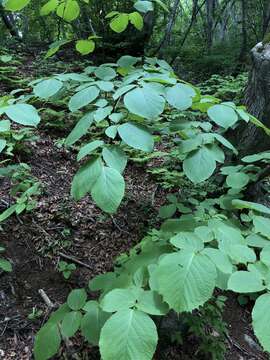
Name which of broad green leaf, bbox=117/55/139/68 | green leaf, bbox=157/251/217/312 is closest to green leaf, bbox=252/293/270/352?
green leaf, bbox=157/251/217/312

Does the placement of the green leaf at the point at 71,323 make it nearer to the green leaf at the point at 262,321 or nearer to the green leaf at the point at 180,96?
the green leaf at the point at 262,321

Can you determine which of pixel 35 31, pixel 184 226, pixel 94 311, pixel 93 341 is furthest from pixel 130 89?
pixel 35 31

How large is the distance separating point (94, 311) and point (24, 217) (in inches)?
61.4

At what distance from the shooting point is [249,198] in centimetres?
307

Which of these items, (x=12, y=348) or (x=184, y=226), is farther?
(x=12, y=348)

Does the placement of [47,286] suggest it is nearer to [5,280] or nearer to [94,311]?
[5,280]

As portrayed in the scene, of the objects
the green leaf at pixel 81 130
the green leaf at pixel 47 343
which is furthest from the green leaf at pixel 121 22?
the green leaf at pixel 47 343

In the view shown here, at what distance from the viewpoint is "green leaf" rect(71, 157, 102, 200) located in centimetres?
137

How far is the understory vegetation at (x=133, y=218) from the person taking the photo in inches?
47.9

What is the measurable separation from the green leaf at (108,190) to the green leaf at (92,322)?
555 mm

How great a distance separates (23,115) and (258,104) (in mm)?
2276

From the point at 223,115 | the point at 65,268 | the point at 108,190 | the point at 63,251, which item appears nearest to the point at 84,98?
the point at 108,190

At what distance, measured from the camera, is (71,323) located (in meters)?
1.58

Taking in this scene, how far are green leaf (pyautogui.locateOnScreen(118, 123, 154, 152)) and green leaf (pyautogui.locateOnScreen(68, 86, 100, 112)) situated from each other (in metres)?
0.23
